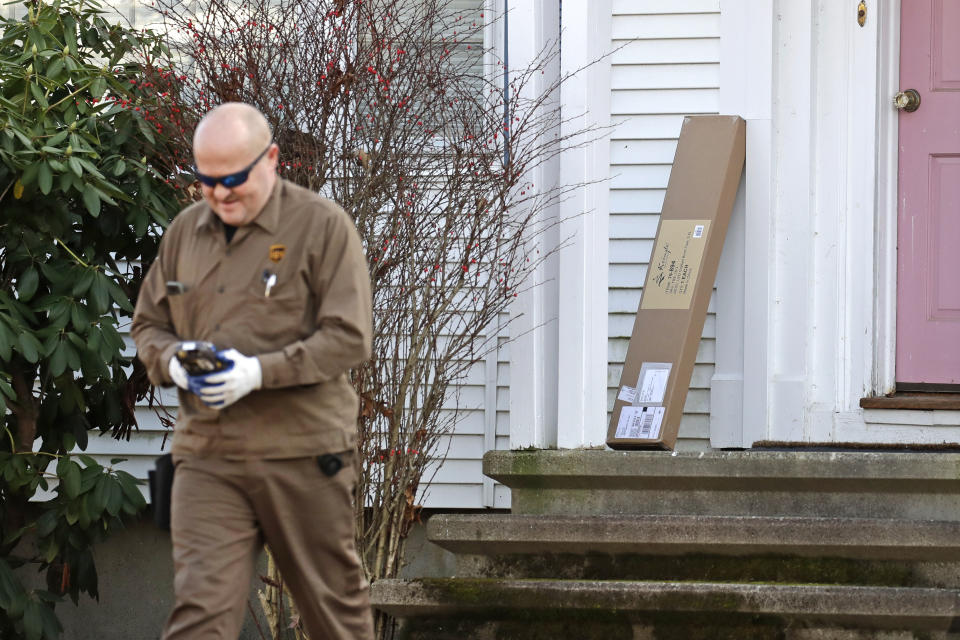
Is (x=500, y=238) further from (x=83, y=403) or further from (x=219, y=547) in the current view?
(x=219, y=547)

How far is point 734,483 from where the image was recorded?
5012 mm

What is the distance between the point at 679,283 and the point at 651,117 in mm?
895

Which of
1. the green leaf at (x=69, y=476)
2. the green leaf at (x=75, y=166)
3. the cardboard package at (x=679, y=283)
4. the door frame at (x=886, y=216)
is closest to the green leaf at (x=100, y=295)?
the green leaf at (x=75, y=166)

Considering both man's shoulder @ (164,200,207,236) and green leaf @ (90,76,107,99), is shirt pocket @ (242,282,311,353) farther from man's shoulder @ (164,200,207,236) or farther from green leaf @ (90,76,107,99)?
green leaf @ (90,76,107,99)

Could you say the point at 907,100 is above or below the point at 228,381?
above

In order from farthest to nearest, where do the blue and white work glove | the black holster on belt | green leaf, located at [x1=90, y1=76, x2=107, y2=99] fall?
1. green leaf, located at [x1=90, y1=76, x2=107, y2=99]
2. the black holster on belt
3. the blue and white work glove

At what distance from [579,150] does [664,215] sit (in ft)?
2.22

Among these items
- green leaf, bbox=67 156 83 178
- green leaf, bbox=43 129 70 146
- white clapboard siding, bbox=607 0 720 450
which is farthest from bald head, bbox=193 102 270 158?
white clapboard siding, bbox=607 0 720 450

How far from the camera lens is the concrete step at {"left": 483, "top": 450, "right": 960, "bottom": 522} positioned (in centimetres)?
489

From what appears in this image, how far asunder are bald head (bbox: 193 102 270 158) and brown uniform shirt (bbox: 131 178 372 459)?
19 centimetres

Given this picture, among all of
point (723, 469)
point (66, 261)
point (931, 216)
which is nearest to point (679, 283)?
point (723, 469)

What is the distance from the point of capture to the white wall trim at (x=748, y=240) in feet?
19.1

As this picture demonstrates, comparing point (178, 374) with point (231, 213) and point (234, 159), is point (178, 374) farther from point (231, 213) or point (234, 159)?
point (234, 159)

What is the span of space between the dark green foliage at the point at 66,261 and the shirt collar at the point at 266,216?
1.82 metres
